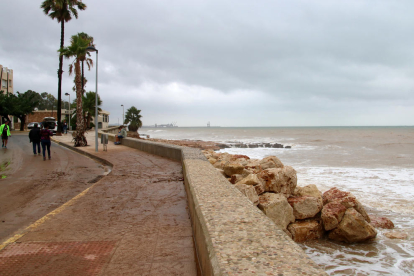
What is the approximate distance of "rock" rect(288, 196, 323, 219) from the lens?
21.2 ft

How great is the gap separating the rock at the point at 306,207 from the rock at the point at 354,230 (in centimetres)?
60

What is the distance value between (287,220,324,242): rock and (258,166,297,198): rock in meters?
1.11

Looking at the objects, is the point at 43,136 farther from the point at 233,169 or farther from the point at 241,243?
the point at 241,243

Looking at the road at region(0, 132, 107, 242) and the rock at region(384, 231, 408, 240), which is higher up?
the road at region(0, 132, 107, 242)

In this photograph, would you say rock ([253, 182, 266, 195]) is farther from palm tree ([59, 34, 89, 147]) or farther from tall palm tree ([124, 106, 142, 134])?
tall palm tree ([124, 106, 142, 134])

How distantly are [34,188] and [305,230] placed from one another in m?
6.33

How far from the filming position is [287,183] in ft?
25.0

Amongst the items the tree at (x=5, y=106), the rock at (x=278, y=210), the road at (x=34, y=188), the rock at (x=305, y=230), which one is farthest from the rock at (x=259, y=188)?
the tree at (x=5, y=106)

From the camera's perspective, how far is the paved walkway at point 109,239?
10.5ft

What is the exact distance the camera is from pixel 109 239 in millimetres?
3951

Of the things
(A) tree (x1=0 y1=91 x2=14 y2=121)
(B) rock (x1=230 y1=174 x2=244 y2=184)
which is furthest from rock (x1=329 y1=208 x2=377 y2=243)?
(A) tree (x1=0 y1=91 x2=14 y2=121)

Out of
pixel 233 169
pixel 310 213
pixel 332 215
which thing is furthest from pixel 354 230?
pixel 233 169

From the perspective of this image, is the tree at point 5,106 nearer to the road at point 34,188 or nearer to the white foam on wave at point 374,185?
the road at point 34,188

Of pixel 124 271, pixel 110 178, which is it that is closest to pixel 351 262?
pixel 124 271
